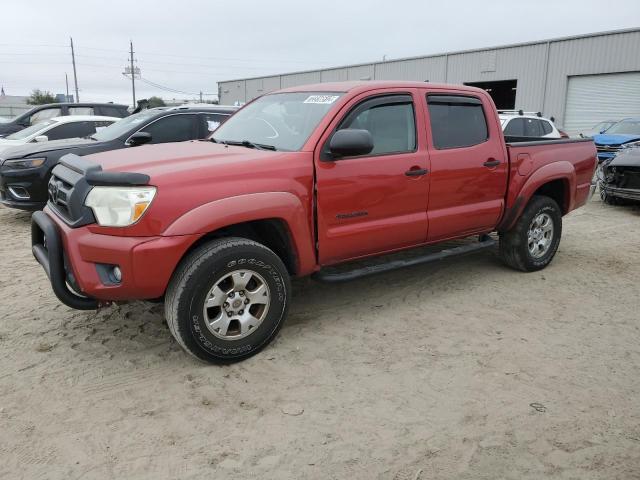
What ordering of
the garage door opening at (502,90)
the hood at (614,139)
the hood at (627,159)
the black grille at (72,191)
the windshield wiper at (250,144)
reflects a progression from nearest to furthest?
the black grille at (72,191) → the windshield wiper at (250,144) → the hood at (627,159) → the hood at (614,139) → the garage door opening at (502,90)

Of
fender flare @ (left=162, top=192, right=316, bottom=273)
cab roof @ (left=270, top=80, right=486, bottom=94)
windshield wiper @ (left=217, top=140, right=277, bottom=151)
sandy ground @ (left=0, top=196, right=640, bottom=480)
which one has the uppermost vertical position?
cab roof @ (left=270, top=80, right=486, bottom=94)

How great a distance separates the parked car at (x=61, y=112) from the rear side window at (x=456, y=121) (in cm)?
975

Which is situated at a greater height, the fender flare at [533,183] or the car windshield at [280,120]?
the car windshield at [280,120]

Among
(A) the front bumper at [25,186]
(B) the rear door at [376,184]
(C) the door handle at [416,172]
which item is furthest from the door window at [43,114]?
(C) the door handle at [416,172]

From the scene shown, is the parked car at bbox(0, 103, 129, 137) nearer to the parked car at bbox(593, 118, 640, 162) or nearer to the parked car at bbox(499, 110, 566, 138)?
the parked car at bbox(499, 110, 566, 138)

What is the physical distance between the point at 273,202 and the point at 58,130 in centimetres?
788

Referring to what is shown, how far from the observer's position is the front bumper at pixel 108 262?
10.1 ft

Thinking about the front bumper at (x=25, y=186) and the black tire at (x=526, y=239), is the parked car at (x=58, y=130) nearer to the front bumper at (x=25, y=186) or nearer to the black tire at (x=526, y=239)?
the front bumper at (x=25, y=186)

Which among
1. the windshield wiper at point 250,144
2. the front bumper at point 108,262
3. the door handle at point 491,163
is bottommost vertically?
the front bumper at point 108,262

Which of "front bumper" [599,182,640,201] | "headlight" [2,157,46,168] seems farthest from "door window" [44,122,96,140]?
"front bumper" [599,182,640,201]

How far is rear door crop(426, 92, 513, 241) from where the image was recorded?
4473 millimetres

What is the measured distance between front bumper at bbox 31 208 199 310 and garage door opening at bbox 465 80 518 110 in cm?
2695

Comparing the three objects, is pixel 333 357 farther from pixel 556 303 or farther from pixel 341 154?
pixel 556 303

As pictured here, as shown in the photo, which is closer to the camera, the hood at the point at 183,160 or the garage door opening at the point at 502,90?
the hood at the point at 183,160
